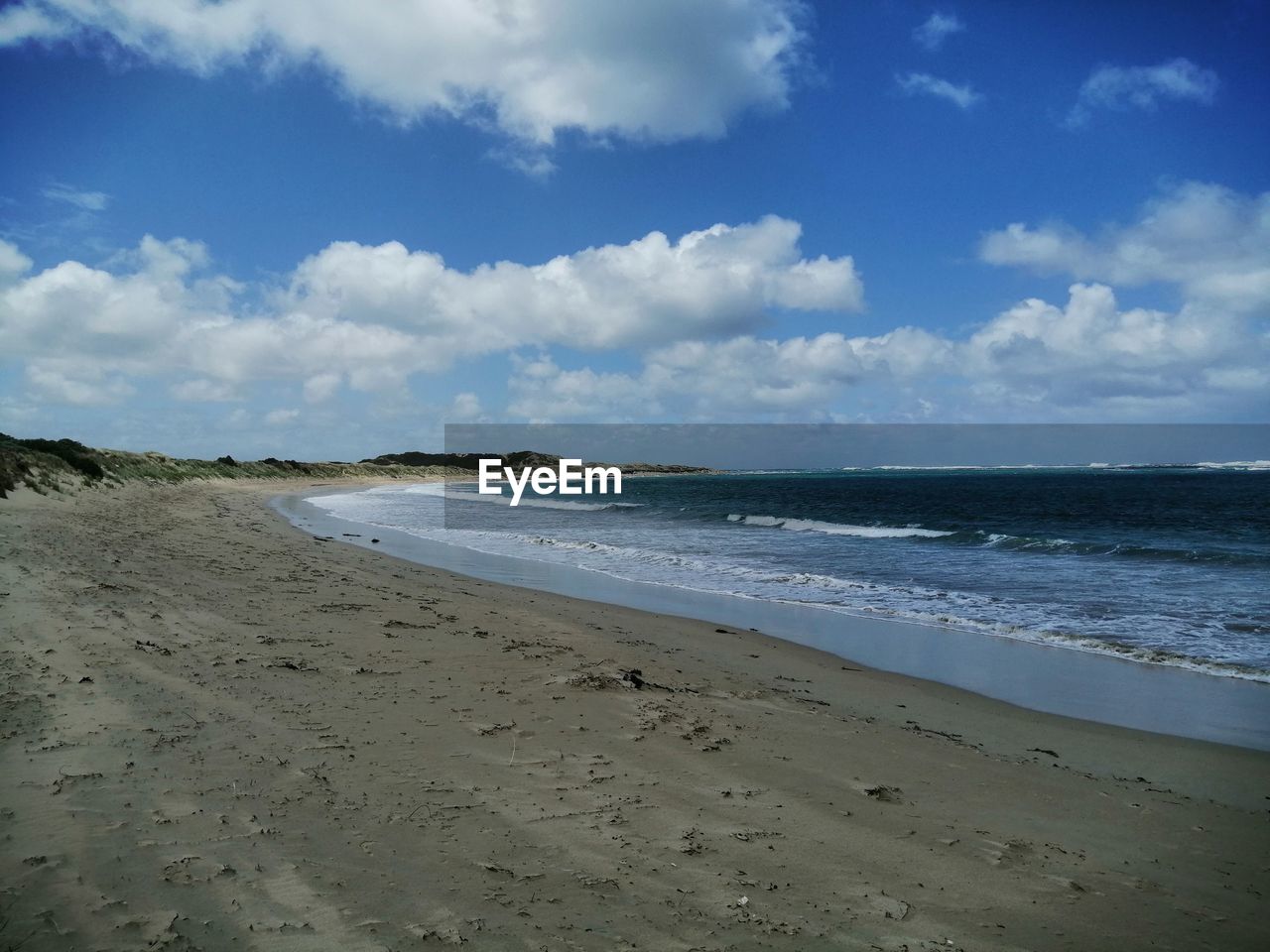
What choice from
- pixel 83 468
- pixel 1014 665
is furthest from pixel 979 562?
pixel 83 468

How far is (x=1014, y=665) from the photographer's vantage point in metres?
9.98

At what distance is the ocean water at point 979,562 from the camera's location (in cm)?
1244

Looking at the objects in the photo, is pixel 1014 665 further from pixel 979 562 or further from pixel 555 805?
pixel 979 562

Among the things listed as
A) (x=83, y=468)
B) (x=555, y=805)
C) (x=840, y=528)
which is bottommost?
(x=840, y=528)

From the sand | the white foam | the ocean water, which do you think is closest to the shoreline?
the ocean water

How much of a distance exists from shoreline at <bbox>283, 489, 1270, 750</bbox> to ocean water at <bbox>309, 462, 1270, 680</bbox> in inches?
22.0

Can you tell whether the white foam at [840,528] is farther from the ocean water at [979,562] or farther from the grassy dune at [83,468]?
the grassy dune at [83,468]

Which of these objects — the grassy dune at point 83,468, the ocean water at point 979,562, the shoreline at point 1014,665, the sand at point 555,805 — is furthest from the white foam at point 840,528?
the grassy dune at point 83,468

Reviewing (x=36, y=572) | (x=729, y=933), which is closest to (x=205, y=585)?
(x=36, y=572)

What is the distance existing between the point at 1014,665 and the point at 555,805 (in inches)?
317

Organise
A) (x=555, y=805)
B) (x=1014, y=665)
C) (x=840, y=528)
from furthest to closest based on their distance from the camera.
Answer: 1. (x=840, y=528)
2. (x=1014, y=665)
3. (x=555, y=805)

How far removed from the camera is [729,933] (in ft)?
10.8

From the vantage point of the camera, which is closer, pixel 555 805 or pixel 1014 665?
pixel 555 805

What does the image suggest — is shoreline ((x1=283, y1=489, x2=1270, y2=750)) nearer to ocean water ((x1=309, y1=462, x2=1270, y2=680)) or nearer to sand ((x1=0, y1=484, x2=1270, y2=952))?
ocean water ((x1=309, y1=462, x2=1270, y2=680))
